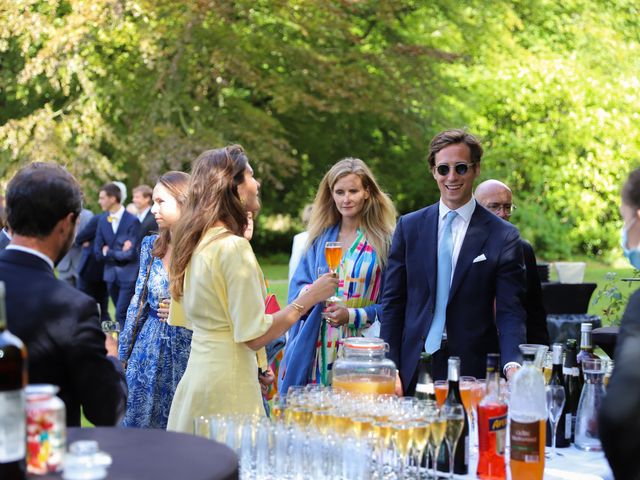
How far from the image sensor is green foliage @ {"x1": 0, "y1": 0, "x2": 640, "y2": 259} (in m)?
18.7

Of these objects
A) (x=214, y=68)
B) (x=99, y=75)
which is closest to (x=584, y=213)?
(x=214, y=68)

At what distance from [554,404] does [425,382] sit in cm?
54

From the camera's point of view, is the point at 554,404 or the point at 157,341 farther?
the point at 157,341

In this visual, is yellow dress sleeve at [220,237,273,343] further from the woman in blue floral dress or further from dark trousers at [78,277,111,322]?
dark trousers at [78,277,111,322]

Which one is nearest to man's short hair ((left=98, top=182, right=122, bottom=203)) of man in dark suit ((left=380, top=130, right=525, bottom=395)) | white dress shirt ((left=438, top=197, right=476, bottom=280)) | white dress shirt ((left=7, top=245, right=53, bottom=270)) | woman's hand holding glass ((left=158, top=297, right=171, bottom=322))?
woman's hand holding glass ((left=158, top=297, right=171, bottom=322))

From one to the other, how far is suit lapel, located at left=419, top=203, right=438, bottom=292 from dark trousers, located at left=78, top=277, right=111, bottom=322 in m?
8.25

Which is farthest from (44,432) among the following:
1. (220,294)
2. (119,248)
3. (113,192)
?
(113,192)

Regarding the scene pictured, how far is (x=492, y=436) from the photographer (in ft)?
9.69

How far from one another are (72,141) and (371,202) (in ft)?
52.8

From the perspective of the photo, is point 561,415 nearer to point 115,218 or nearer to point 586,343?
point 586,343

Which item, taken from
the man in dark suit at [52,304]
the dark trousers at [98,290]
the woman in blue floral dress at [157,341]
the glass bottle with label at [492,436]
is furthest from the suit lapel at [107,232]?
the glass bottle with label at [492,436]

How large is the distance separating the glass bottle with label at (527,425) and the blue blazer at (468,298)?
981 mm

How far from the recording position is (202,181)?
3.84 metres

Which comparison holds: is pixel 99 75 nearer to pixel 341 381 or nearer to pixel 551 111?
pixel 551 111
